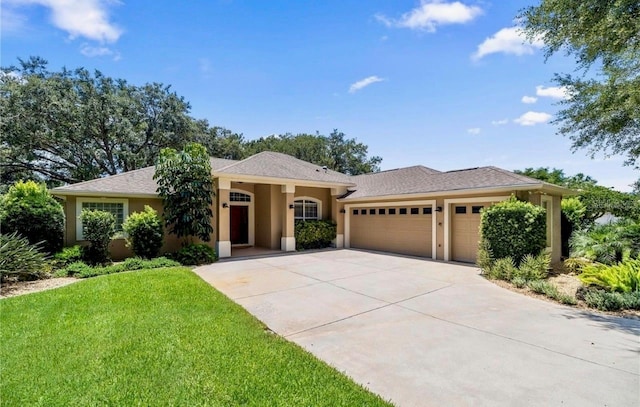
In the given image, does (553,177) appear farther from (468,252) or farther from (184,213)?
(184,213)

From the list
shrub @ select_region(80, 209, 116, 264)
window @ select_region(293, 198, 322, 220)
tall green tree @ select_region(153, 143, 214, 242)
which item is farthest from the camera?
window @ select_region(293, 198, 322, 220)

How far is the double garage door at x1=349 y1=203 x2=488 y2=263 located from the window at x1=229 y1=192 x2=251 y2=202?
5443mm

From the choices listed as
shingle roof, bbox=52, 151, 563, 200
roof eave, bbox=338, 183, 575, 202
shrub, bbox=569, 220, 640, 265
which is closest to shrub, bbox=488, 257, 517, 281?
roof eave, bbox=338, 183, 575, 202

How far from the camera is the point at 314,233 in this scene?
15203mm

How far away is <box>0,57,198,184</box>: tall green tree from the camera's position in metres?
19.2

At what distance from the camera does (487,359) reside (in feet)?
12.7

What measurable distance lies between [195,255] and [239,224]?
16.6ft

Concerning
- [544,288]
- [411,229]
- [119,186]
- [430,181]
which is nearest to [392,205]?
[411,229]

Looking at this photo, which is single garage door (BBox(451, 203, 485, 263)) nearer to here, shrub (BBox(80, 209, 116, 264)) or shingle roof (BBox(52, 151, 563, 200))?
shingle roof (BBox(52, 151, 563, 200))

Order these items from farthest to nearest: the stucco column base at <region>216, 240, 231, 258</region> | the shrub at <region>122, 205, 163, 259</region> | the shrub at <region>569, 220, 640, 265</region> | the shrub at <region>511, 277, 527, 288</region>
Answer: the stucco column base at <region>216, 240, 231, 258</region> → the shrub at <region>122, 205, 163, 259</region> → the shrub at <region>569, 220, 640, 265</region> → the shrub at <region>511, 277, 527, 288</region>

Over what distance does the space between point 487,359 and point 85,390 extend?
14.6ft

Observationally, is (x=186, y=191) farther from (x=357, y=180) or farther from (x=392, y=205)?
(x=357, y=180)

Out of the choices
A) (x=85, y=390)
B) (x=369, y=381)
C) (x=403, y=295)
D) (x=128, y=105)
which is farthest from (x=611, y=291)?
(x=128, y=105)

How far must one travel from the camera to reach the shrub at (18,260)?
7.82 m
